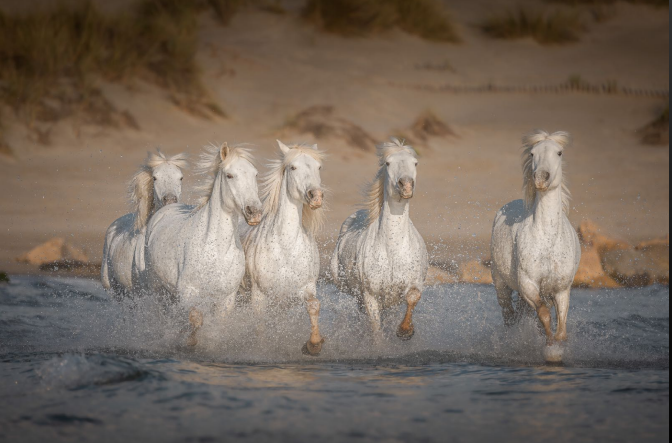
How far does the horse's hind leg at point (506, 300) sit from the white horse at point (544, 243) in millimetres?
360

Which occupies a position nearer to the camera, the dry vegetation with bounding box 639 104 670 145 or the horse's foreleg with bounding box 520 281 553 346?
the horse's foreleg with bounding box 520 281 553 346

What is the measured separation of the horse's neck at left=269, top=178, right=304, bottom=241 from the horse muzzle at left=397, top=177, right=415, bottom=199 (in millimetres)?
770

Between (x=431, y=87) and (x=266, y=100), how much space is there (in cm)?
326

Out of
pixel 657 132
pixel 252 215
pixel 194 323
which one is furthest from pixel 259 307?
pixel 657 132

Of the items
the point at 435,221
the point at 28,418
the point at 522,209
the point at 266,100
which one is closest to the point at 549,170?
the point at 522,209

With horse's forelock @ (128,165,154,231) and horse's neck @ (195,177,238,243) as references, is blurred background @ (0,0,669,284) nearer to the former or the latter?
horse's forelock @ (128,165,154,231)

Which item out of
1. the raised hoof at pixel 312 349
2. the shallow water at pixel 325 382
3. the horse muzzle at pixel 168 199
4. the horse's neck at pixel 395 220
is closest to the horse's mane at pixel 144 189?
the horse muzzle at pixel 168 199

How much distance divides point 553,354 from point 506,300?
1.07 metres

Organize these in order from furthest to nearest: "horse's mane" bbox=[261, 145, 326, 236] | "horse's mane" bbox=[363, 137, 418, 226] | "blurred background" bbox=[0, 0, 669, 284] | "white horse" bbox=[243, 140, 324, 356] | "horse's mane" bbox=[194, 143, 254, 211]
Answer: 1. "blurred background" bbox=[0, 0, 669, 284]
2. "horse's mane" bbox=[363, 137, 418, 226]
3. "horse's mane" bbox=[261, 145, 326, 236]
4. "white horse" bbox=[243, 140, 324, 356]
5. "horse's mane" bbox=[194, 143, 254, 211]

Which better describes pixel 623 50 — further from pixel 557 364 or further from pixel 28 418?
pixel 28 418

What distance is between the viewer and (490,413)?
4.95 m

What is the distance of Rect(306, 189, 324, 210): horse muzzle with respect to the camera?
632 centimetres

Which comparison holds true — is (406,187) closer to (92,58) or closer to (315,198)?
(315,198)

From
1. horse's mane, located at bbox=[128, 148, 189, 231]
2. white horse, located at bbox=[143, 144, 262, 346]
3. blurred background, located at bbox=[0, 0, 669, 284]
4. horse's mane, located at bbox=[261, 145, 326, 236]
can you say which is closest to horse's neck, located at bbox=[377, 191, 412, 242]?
horse's mane, located at bbox=[261, 145, 326, 236]
